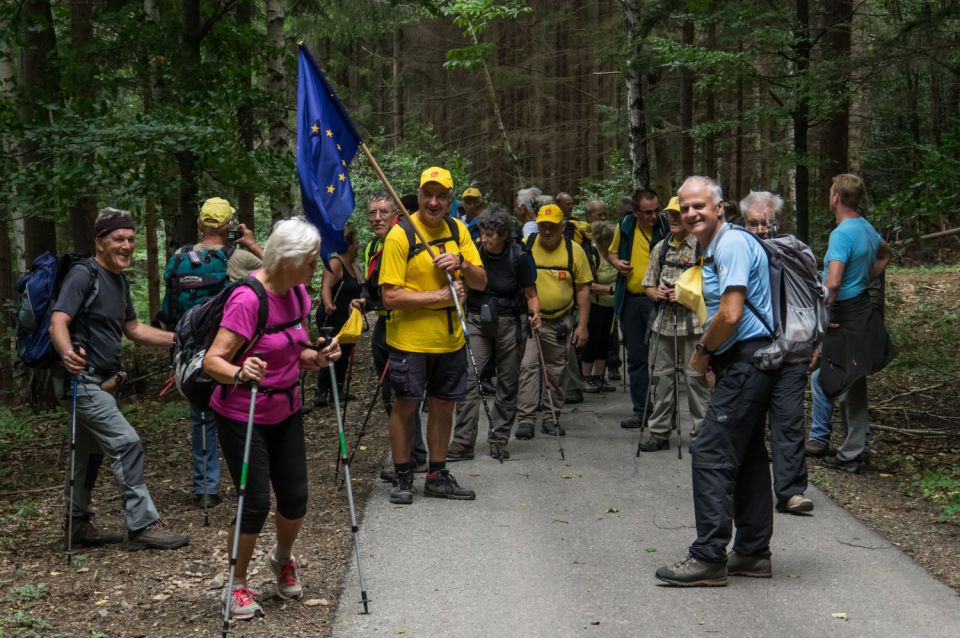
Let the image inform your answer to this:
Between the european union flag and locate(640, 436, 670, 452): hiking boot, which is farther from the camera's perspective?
locate(640, 436, 670, 452): hiking boot

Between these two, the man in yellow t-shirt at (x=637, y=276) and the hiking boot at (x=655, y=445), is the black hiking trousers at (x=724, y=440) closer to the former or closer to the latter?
the hiking boot at (x=655, y=445)

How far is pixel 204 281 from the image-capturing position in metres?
7.15

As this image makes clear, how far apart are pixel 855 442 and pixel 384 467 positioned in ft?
12.7

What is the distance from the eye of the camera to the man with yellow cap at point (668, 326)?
8609mm

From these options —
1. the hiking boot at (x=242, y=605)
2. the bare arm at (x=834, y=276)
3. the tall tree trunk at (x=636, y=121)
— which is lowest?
the hiking boot at (x=242, y=605)

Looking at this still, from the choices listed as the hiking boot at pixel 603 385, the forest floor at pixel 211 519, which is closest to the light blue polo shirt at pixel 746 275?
the forest floor at pixel 211 519

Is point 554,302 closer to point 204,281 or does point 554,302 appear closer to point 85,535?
point 204,281

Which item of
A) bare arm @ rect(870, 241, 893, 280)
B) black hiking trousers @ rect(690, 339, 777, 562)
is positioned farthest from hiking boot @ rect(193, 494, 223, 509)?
bare arm @ rect(870, 241, 893, 280)

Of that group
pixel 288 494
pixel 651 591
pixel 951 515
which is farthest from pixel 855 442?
pixel 288 494

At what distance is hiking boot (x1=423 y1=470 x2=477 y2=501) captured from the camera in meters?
7.39

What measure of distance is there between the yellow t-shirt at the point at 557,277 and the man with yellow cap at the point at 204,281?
330 cm

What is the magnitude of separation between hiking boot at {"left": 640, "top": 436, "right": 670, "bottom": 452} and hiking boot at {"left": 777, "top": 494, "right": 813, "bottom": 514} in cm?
207

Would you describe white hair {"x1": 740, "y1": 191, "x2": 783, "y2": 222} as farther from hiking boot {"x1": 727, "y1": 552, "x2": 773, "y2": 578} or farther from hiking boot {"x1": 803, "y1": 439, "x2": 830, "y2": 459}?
hiking boot {"x1": 803, "y1": 439, "x2": 830, "y2": 459}

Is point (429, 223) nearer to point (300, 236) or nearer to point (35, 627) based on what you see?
point (300, 236)
